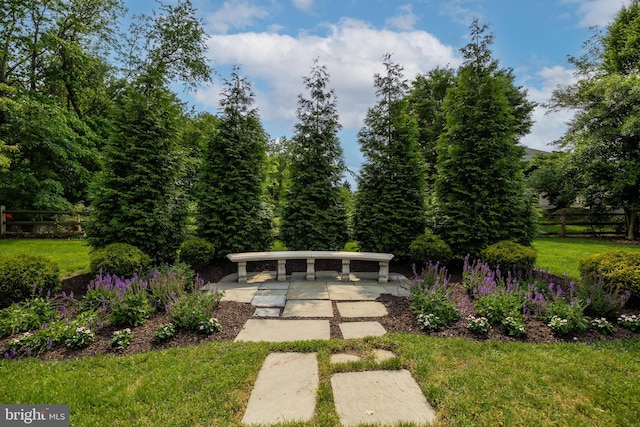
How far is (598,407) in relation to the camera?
6.72 ft

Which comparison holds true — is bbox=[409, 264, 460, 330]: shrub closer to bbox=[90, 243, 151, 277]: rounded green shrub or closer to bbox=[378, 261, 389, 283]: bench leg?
bbox=[378, 261, 389, 283]: bench leg

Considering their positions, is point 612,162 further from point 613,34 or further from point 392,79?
point 392,79

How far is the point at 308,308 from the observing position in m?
4.14

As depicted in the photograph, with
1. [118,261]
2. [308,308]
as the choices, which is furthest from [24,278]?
[308,308]

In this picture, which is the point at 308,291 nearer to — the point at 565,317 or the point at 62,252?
the point at 565,317

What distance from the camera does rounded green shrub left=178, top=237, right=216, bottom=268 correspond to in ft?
18.2

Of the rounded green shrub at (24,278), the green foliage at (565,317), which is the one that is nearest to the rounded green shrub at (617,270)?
the green foliage at (565,317)

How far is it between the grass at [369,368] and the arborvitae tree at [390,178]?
11.8 ft

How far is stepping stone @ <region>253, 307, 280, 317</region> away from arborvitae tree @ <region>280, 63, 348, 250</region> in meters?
2.62

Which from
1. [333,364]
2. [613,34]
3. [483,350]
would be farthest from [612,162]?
[333,364]

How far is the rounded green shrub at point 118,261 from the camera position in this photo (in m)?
4.46

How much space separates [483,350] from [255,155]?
5.44 m

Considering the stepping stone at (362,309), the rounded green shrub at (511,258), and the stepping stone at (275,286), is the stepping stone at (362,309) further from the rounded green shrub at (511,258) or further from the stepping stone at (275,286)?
the rounded green shrub at (511,258)

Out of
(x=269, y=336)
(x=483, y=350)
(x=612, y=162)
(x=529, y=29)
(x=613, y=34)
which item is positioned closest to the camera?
(x=483, y=350)
